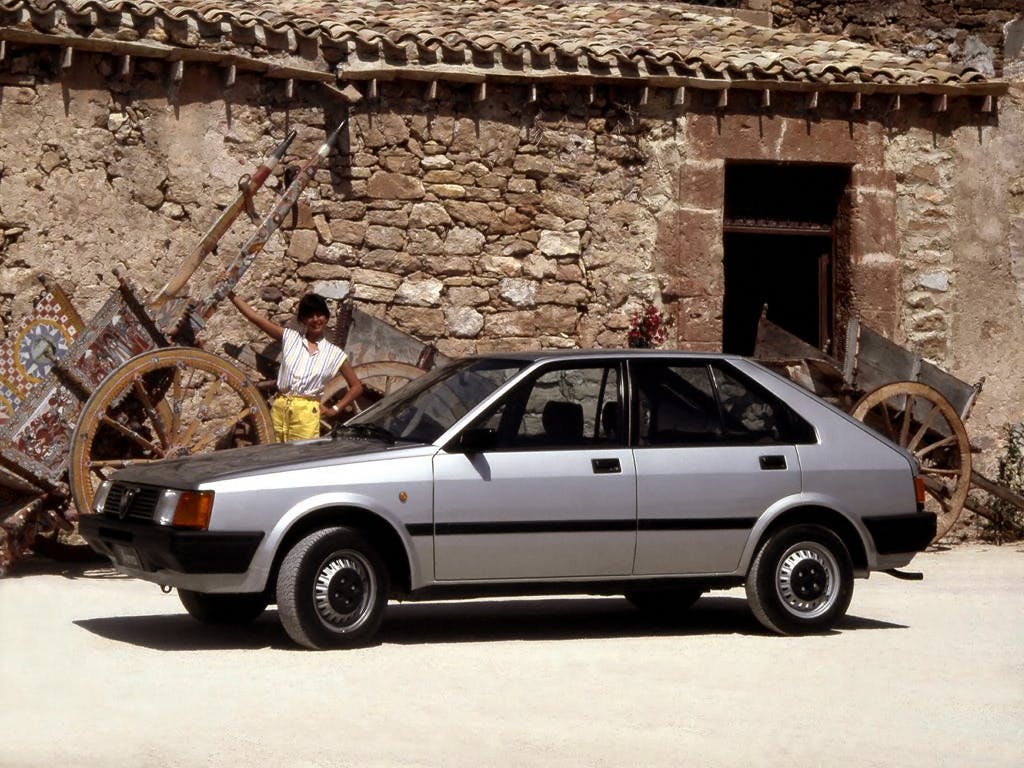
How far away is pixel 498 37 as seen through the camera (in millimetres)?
12984

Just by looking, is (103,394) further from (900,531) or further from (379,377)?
(900,531)

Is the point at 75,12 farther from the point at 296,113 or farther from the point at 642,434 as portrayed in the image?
the point at 642,434

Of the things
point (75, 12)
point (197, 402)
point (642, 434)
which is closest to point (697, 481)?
point (642, 434)

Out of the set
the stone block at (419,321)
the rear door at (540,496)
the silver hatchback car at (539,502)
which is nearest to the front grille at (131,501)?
the silver hatchback car at (539,502)

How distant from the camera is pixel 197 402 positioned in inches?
466

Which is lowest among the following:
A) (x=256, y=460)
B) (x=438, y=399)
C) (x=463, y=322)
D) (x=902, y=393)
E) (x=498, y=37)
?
(x=902, y=393)

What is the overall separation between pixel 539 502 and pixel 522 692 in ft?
4.48

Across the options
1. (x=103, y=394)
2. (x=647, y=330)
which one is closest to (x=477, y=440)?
(x=103, y=394)

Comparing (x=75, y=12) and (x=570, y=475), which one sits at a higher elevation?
(x=75, y=12)

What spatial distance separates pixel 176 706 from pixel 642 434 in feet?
9.27

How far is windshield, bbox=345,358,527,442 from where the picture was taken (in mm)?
7668

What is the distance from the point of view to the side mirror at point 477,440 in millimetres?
Result: 7426

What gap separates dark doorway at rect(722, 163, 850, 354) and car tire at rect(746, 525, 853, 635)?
6.15m

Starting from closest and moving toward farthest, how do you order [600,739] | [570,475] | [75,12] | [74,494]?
[600,739] < [570,475] < [74,494] < [75,12]
